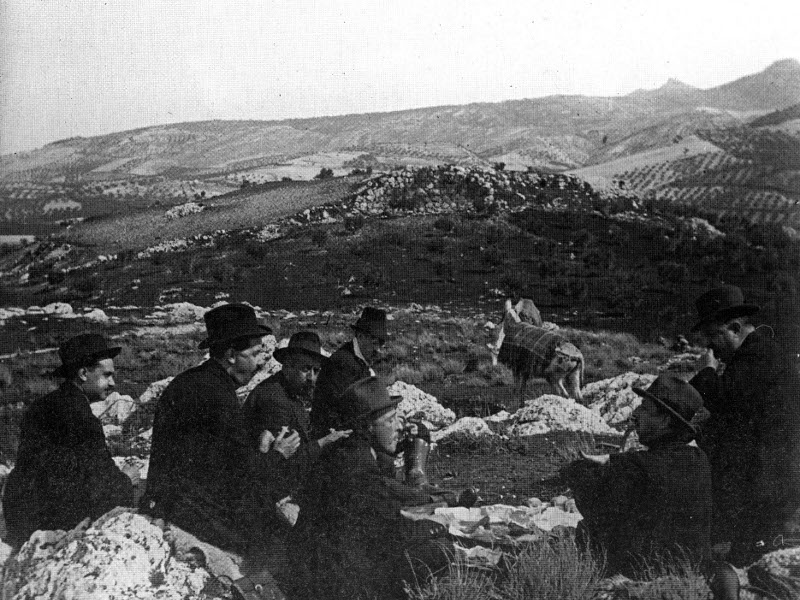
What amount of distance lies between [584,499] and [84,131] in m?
4.30

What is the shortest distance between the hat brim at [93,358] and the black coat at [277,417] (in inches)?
37.0

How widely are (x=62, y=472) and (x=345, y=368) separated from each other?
1.85 meters

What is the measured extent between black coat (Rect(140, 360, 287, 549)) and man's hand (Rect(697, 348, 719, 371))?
2789mm

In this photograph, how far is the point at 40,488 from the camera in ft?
19.9

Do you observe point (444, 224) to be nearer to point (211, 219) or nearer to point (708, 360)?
point (211, 219)

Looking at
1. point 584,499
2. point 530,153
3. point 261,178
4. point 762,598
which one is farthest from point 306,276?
point 762,598

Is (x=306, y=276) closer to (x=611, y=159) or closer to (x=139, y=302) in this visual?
(x=139, y=302)

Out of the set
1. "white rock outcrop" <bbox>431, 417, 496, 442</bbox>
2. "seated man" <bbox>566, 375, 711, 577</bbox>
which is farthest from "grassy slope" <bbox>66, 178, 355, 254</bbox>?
"seated man" <bbox>566, 375, 711, 577</bbox>

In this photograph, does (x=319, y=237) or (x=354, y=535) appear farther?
(x=319, y=237)

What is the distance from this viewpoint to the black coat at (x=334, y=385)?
6.00m

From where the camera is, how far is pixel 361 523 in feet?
19.1

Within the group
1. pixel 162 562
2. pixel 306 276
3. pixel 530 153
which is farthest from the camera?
pixel 530 153

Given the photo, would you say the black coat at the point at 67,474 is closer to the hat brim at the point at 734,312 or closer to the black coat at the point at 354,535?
the black coat at the point at 354,535

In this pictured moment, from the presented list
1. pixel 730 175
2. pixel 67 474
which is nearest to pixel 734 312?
pixel 730 175
